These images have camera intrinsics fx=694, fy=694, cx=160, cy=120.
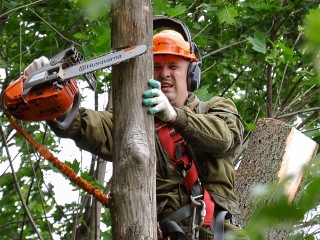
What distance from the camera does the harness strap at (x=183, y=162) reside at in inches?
127

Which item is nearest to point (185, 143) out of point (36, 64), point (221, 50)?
point (36, 64)

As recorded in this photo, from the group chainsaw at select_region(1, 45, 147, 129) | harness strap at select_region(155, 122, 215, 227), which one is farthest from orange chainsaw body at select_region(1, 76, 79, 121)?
harness strap at select_region(155, 122, 215, 227)

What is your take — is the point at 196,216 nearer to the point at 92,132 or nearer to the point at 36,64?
the point at 92,132

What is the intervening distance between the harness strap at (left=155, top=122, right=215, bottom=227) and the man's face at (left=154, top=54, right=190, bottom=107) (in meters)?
0.23

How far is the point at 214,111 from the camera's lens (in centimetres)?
341

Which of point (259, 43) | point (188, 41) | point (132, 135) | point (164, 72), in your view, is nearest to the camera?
point (132, 135)

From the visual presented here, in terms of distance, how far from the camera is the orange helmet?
137 inches

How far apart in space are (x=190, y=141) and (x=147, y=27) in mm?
692

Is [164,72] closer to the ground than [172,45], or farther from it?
closer to the ground

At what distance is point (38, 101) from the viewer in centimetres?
264

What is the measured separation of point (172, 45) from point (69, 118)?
0.84 meters

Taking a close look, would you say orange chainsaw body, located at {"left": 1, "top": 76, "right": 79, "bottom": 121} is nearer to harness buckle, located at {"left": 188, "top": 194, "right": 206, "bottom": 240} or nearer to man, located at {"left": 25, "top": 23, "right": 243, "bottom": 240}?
man, located at {"left": 25, "top": 23, "right": 243, "bottom": 240}

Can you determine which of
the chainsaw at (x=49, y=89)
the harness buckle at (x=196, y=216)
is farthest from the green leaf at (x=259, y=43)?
the chainsaw at (x=49, y=89)

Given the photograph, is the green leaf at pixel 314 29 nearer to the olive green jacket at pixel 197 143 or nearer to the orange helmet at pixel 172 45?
the olive green jacket at pixel 197 143
